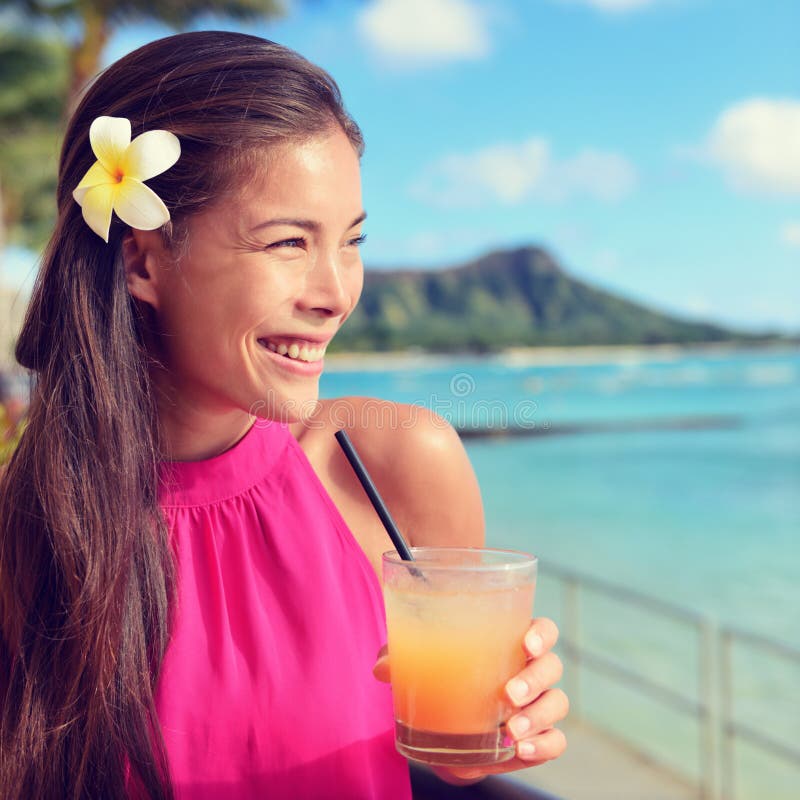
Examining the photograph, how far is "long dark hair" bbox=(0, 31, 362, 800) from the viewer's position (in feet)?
5.08

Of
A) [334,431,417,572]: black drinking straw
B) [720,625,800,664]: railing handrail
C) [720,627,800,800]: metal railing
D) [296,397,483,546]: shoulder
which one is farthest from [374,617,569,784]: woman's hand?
[720,627,800,800]: metal railing

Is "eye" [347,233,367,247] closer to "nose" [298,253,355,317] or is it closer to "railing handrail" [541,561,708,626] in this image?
"nose" [298,253,355,317]

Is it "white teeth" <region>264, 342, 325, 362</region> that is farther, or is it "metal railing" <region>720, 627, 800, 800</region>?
"metal railing" <region>720, 627, 800, 800</region>

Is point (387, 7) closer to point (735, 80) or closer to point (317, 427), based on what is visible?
point (735, 80)

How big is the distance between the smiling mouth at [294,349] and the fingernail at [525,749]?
0.65 metres

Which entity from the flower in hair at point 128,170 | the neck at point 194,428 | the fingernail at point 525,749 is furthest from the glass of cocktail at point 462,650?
the flower in hair at point 128,170

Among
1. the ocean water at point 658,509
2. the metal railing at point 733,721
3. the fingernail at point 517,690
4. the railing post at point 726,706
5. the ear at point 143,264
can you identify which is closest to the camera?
the fingernail at point 517,690

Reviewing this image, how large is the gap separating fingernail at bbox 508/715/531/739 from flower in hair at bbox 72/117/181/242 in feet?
2.92

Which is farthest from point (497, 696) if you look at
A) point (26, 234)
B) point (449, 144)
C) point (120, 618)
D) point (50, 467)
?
point (449, 144)

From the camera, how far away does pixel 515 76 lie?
9319cm

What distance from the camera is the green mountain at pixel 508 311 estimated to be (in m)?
59.3

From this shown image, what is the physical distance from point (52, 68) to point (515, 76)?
3139 inches

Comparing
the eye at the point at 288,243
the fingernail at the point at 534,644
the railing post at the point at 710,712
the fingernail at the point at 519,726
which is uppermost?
the eye at the point at 288,243

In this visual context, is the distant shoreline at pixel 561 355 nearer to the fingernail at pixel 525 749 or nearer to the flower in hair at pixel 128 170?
the flower in hair at pixel 128 170
